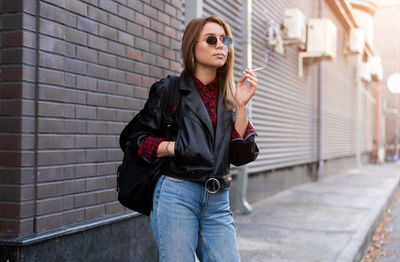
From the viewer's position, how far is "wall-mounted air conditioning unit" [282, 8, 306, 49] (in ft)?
32.2

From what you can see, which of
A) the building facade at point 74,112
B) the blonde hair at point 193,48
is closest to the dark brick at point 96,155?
the building facade at point 74,112

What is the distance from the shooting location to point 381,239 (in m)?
6.42

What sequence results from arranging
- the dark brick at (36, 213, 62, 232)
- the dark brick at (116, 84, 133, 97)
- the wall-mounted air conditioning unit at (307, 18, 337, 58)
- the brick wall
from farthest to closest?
the wall-mounted air conditioning unit at (307, 18, 337, 58) < the dark brick at (116, 84, 133, 97) < the dark brick at (36, 213, 62, 232) < the brick wall

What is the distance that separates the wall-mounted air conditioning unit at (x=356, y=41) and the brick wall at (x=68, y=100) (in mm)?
13424

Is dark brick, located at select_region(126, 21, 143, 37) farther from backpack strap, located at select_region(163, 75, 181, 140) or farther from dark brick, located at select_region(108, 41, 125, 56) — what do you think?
backpack strap, located at select_region(163, 75, 181, 140)

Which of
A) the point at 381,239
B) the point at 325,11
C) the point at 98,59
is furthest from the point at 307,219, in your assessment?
the point at 325,11

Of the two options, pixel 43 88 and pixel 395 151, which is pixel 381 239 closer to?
pixel 43 88

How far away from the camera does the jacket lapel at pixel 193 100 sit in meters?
2.27

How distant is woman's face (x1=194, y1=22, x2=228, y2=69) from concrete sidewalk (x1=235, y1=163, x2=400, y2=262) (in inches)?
114

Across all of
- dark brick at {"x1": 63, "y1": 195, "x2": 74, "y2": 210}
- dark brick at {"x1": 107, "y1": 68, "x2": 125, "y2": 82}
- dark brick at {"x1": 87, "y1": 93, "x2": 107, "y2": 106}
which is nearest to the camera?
dark brick at {"x1": 63, "y1": 195, "x2": 74, "y2": 210}

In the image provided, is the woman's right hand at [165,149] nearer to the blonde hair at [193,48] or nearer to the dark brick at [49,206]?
the blonde hair at [193,48]

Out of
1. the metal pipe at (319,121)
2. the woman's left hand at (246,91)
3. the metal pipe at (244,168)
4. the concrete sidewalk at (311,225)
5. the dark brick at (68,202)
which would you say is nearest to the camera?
the woman's left hand at (246,91)

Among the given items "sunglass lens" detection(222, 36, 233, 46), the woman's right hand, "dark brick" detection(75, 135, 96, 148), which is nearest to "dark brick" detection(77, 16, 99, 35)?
"dark brick" detection(75, 135, 96, 148)

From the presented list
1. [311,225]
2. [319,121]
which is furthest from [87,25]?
[319,121]
